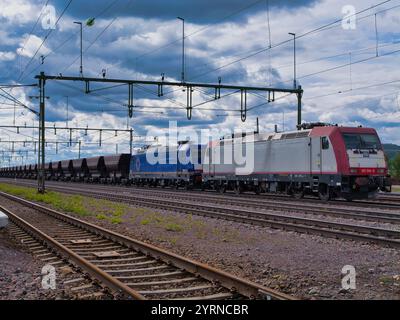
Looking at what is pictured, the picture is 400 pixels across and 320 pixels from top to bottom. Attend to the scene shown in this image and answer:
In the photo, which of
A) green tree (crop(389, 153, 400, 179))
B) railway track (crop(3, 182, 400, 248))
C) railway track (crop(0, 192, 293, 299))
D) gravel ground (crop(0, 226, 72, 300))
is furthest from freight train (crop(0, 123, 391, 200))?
green tree (crop(389, 153, 400, 179))

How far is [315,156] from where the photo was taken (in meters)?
25.5

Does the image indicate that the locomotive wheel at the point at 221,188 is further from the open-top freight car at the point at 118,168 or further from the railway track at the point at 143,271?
the railway track at the point at 143,271

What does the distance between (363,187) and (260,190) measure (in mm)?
8713

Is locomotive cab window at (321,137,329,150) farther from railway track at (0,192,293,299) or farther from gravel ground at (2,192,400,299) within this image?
railway track at (0,192,293,299)

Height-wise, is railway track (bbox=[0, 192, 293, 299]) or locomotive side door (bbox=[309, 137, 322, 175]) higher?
locomotive side door (bbox=[309, 137, 322, 175])

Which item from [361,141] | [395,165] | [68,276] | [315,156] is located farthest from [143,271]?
[395,165]

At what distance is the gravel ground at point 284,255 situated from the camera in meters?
7.77

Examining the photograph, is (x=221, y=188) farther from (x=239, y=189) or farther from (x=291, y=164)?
(x=291, y=164)

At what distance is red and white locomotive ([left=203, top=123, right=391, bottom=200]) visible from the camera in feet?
78.5

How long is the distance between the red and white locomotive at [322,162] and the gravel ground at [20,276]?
15.8 meters

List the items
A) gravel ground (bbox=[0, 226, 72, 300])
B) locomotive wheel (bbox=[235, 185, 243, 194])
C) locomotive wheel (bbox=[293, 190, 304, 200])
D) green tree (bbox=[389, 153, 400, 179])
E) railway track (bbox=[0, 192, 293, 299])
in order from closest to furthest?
railway track (bbox=[0, 192, 293, 299]), gravel ground (bbox=[0, 226, 72, 300]), locomotive wheel (bbox=[293, 190, 304, 200]), locomotive wheel (bbox=[235, 185, 243, 194]), green tree (bbox=[389, 153, 400, 179])

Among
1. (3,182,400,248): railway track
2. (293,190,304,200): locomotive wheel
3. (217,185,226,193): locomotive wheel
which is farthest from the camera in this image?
(217,185,226,193): locomotive wheel
